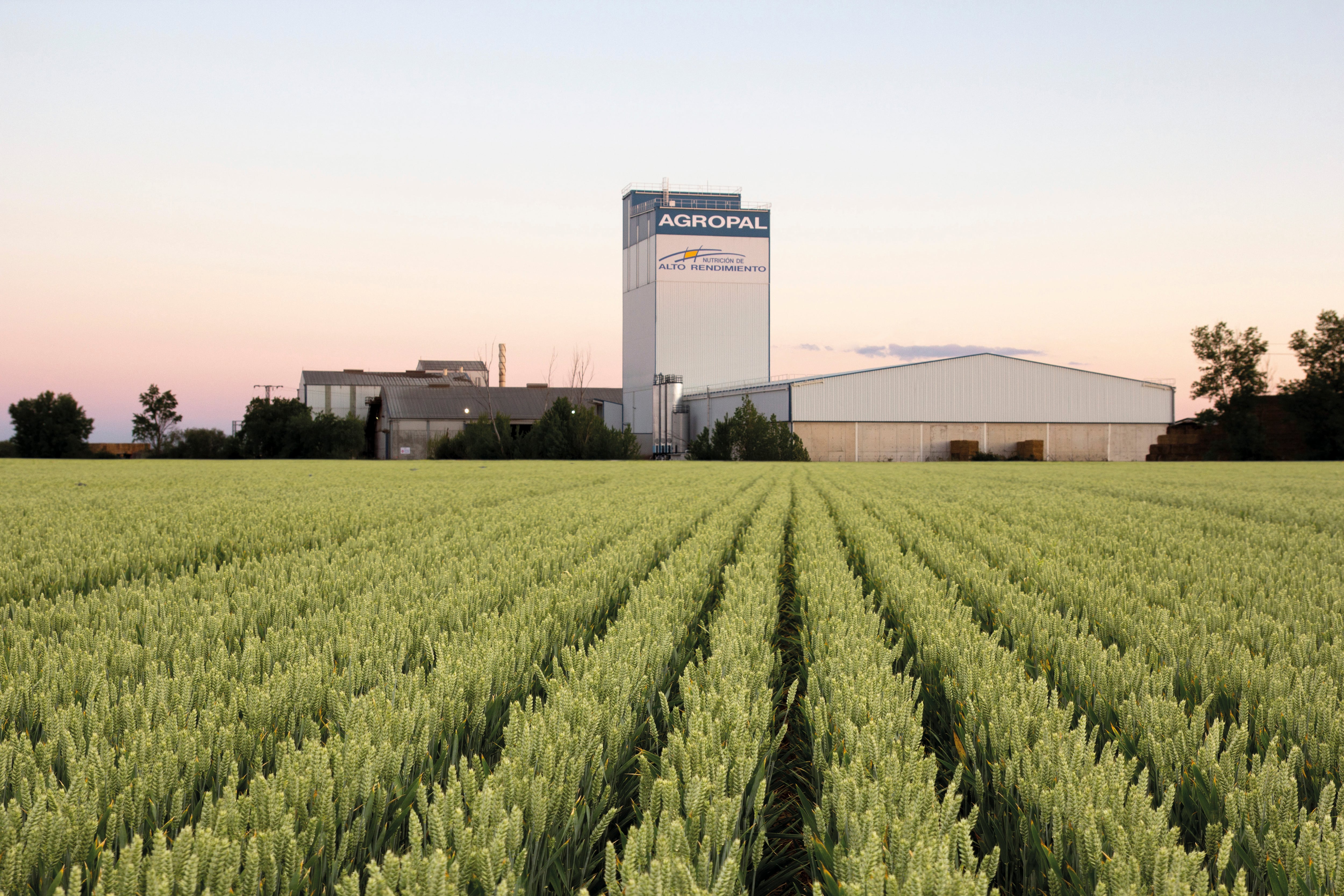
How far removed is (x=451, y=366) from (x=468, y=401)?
2214cm

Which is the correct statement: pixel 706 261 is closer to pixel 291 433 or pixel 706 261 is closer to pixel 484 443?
pixel 484 443

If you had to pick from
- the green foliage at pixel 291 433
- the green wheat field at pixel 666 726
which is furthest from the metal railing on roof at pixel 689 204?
the green wheat field at pixel 666 726

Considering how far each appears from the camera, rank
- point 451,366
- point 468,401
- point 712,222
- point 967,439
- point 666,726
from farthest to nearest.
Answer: point 451,366
point 468,401
point 712,222
point 967,439
point 666,726

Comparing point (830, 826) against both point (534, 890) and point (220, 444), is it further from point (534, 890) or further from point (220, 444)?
point (220, 444)

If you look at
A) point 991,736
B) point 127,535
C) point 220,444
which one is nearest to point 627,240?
point 220,444

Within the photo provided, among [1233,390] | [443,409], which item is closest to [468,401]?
[443,409]

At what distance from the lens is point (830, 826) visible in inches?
49.7

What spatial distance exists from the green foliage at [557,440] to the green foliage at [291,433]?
8891mm

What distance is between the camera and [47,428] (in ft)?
153

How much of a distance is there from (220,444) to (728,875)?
52.2 metres

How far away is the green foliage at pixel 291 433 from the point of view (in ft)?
142

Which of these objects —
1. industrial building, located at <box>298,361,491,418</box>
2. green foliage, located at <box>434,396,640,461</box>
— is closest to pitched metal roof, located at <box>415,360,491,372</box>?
industrial building, located at <box>298,361,491,418</box>

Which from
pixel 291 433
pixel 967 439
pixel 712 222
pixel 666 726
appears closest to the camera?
pixel 666 726

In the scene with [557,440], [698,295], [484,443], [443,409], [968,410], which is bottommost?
[484,443]
